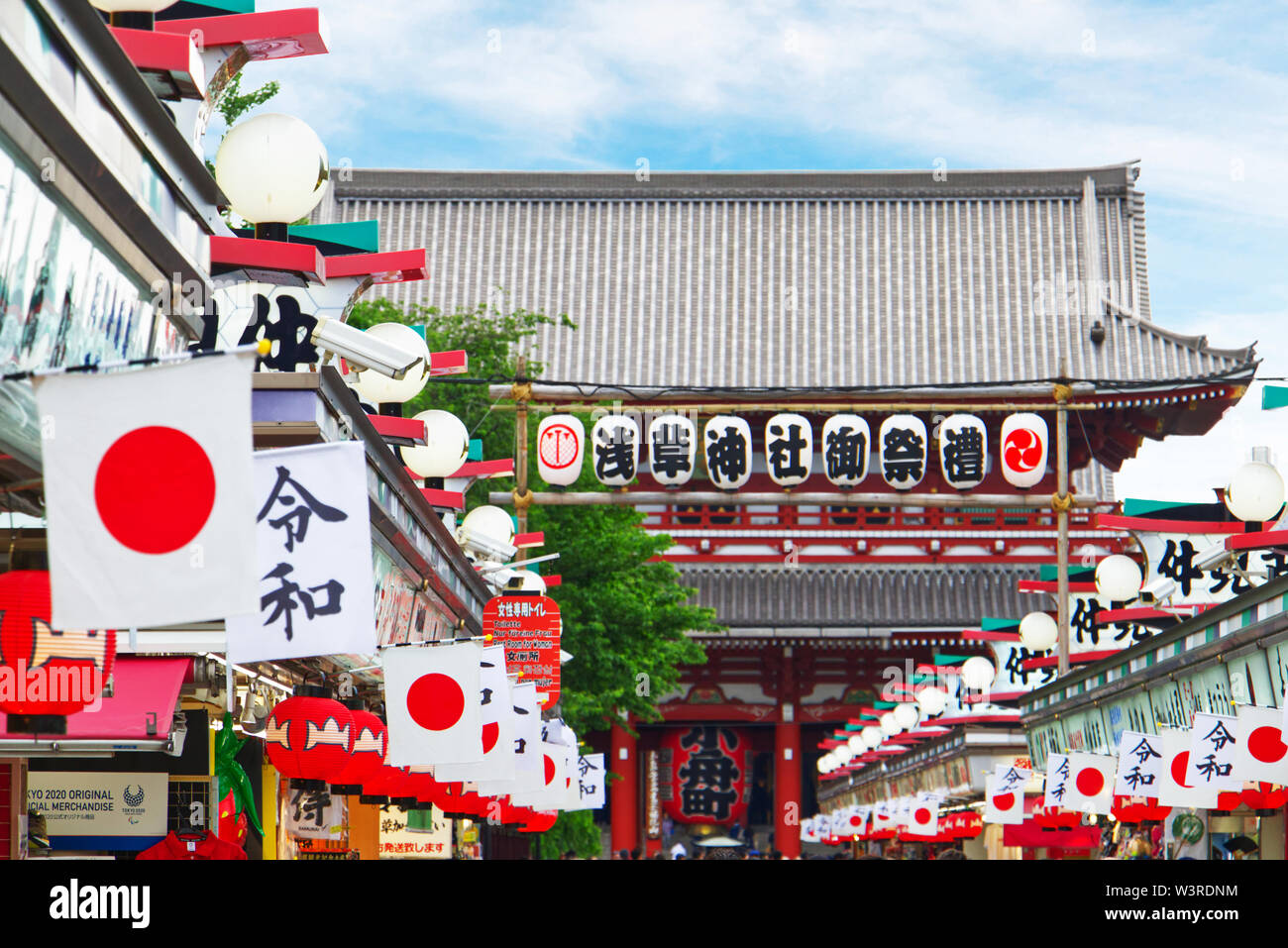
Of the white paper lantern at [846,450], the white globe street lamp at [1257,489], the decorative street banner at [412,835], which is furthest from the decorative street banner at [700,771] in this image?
the white globe street lamp at [1257,489]

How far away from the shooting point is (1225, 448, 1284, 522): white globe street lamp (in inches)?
567

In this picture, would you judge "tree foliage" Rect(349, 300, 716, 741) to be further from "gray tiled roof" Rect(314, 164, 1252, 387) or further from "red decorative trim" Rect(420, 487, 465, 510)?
"gray tiled roof" Rect(314, 164, 1252, 387)

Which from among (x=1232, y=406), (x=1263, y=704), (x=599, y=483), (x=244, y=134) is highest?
(x=1232, y=406)

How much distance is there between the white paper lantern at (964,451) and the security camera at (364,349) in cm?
2005

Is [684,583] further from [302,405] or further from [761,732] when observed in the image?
[302,405]

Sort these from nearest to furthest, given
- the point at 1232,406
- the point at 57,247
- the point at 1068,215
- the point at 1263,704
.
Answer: the point at 57,247 < the point at 1263,704 < the point at 1232,406 < the point at 1068,215

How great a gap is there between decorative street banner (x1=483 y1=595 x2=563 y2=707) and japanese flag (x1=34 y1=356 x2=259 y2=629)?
1059 cm

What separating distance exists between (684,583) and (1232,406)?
38.4 ft

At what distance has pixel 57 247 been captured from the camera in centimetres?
636

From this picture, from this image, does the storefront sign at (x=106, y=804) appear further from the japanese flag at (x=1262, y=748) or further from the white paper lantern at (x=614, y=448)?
the white paper lantern at (x=614, y=448)

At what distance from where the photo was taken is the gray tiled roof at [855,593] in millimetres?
35875

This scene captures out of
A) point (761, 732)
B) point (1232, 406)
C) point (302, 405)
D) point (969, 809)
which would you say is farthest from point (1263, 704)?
point (761, 732)

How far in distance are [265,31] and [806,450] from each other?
19.8m
